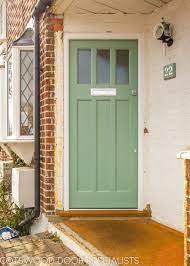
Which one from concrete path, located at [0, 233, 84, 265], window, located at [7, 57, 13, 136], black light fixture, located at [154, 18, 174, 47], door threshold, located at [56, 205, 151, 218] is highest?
black light fixture, located at [154, 18, 174, 47]

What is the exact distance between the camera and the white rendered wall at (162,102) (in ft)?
16.2

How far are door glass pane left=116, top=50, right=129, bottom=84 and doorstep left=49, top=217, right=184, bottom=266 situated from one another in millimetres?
1974

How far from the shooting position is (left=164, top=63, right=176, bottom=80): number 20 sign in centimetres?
509

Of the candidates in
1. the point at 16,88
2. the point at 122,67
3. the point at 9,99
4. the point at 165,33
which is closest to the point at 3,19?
the point at 9,99

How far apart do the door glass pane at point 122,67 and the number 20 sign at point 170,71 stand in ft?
2.27

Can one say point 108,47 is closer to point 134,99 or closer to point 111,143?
point 134,99

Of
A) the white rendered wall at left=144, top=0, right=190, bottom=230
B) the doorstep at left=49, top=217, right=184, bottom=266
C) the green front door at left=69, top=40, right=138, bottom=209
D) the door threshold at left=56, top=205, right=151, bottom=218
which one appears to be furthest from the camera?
the green front door at left=69, top=40, right=138, bottom=209

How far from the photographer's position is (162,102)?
540 centimetres

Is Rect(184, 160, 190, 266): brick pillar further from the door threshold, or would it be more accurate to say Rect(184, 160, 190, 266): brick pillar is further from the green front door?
the green front door

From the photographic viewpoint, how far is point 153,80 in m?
5.61

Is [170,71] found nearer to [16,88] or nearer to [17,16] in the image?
[16,88]

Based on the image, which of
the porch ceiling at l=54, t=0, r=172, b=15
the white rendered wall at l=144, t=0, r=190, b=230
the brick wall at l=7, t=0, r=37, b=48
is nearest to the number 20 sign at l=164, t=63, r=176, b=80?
the white rendered wall at l=144, t=0, r=190, b=230

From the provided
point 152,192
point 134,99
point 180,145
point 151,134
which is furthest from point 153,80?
point 152,192

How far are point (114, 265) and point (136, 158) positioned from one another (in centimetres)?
216
